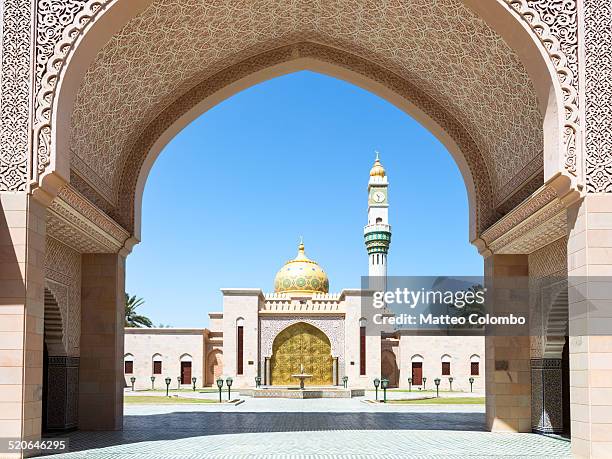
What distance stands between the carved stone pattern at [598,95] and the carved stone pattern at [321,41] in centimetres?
134

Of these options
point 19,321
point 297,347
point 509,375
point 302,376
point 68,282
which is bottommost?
point 302,376

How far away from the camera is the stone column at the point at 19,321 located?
662 centimetres

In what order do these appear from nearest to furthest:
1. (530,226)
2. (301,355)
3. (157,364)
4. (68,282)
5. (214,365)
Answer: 1. (530,226)
2. (68,282)
3. (301,355)
4. (157,364)
5. (214,365)

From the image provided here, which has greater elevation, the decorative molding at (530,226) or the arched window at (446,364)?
the decorative molding at (530,226)

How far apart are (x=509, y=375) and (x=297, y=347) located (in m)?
15.1

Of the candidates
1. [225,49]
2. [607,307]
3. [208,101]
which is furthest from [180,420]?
[607,307]

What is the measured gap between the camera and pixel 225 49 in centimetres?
970

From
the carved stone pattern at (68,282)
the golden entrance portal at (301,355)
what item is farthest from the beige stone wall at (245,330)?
the carved stone pattern at (68,282)

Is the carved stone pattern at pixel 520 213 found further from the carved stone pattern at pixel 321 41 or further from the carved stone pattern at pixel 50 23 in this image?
Result: the carved stone pattern at pixel 50 23

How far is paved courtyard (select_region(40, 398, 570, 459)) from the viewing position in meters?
7.74

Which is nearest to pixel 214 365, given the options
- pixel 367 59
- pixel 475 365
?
pixel 475 365

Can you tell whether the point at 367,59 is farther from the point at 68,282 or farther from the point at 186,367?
the point at 186,367

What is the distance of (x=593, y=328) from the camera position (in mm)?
6602

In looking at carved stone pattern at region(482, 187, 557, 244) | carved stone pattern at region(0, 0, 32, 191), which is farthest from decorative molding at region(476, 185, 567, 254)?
carved stone pattern at region(0, 0, 32, 191)
